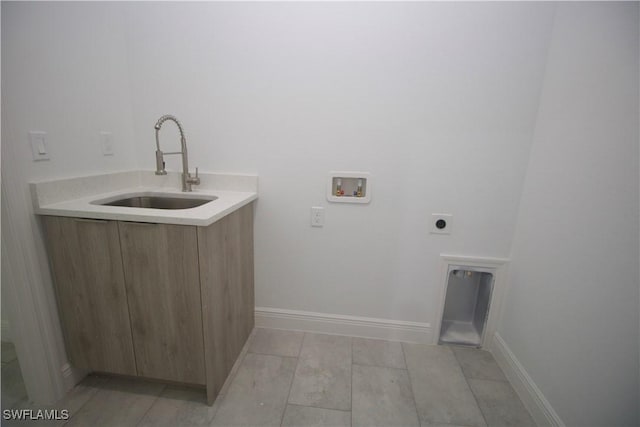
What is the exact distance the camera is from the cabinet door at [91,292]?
1.14m

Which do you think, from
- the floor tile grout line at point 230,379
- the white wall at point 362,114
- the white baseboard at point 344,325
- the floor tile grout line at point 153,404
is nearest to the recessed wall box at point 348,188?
the white wall at point 362,114

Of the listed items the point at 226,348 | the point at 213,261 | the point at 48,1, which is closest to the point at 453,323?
the point at 226,348

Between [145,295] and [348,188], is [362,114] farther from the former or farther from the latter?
[145,295]

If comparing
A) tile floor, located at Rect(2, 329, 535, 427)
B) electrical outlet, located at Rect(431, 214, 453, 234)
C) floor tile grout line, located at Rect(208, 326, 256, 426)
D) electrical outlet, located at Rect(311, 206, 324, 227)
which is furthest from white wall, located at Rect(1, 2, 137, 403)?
electrical outlet, located at Rect(431, 214, 453, 234)

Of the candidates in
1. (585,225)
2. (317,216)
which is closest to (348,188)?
(317,216)

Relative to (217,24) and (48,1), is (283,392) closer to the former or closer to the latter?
(217,24)

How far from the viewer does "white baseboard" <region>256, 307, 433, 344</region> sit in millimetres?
1739

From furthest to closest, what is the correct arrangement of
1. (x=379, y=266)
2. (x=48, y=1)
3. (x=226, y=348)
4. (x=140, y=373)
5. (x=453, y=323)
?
(x=453, y=323)
(x=379, y=266)
(x=226, y=348)
(x=140, y=373)
(x=48, y=1)

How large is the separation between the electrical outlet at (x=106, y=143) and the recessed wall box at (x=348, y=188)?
1.25 m

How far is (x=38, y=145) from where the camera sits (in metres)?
1.15

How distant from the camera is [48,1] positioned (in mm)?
1157

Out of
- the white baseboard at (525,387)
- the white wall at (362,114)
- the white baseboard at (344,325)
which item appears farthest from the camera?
the white baseboard at (344,325)

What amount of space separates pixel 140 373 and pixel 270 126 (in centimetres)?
142

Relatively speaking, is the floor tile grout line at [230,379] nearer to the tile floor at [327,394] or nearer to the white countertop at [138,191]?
the tile floor at [327,394]
